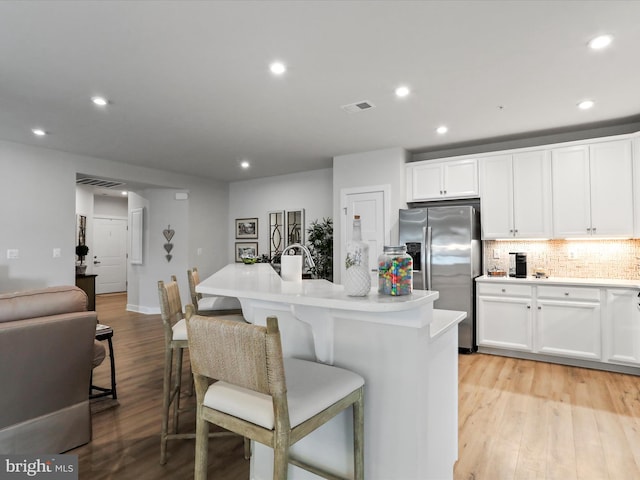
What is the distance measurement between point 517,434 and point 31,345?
10.2ft

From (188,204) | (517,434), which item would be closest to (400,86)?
(517,434)

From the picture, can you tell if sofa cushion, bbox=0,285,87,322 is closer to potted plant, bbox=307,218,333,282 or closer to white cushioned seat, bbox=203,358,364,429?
white cushioned seat, bbox=203,358,364,429

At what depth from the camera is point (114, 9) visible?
2094 mm

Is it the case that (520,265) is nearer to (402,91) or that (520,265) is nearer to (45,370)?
(402,91)

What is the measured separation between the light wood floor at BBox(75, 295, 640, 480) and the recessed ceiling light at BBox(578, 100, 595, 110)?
2.69 meters

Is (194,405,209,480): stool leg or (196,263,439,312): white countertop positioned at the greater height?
(196,263,439,312): white countertop

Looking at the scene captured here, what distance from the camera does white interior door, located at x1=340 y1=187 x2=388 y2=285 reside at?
5121 millimetres

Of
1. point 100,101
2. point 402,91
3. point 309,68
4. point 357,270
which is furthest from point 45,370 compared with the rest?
point 402,91

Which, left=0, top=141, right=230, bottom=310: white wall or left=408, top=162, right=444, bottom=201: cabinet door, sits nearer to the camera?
left=0, top=141, right=230, bottom=310: white wall

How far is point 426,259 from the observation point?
15.1 ft

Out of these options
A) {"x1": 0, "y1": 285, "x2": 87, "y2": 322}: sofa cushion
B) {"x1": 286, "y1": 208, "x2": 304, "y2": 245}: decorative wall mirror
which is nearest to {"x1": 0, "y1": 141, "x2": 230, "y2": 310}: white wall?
{"x1": 286, "y1": 208, "x2": 304, "y2": 245}: decorative wall mirror

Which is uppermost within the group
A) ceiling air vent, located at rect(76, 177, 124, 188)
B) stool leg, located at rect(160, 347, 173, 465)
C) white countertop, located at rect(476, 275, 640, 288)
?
ceiling air vent, located at rect(76, 177, 124, 188)

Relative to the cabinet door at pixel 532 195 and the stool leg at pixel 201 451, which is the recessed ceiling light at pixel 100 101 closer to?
the stool leg at pixel 201 451

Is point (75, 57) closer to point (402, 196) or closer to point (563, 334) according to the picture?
point (402, 196)
